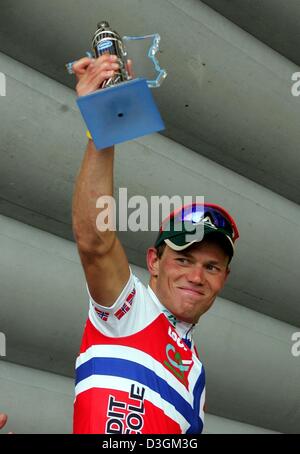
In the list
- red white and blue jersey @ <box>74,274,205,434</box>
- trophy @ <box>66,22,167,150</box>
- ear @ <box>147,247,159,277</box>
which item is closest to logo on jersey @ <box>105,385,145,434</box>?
red white and blue jersey @ <box>74,274,205,434</box>

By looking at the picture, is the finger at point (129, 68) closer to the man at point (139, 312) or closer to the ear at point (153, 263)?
the man at point (139, 312)

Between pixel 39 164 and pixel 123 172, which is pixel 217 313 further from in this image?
pixel 39 164

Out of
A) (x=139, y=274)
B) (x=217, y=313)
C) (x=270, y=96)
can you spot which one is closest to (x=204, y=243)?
(x=139, y=274)

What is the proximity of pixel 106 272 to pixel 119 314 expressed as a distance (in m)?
0.07

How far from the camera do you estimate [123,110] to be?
104cm

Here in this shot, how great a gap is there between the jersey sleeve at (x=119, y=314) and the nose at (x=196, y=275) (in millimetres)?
119

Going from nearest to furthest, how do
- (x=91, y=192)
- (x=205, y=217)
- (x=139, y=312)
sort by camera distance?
(x=91, y=192) < (x=139, y=312) < (x=205, y=217)

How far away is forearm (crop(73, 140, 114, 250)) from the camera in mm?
1152

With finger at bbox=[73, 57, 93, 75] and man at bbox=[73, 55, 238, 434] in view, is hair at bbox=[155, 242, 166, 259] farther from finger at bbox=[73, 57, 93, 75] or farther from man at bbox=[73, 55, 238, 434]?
finger at bbox=[73, 57, 93, 75]

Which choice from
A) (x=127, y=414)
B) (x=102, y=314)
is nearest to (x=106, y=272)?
(x=102, y=314)

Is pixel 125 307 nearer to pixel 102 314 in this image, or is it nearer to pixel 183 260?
pixel 102 314

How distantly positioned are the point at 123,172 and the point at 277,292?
56 centimetres

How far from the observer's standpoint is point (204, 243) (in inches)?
54.2

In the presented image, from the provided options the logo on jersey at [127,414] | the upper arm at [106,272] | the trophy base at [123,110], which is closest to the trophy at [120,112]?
the trophy base at [123,110]
